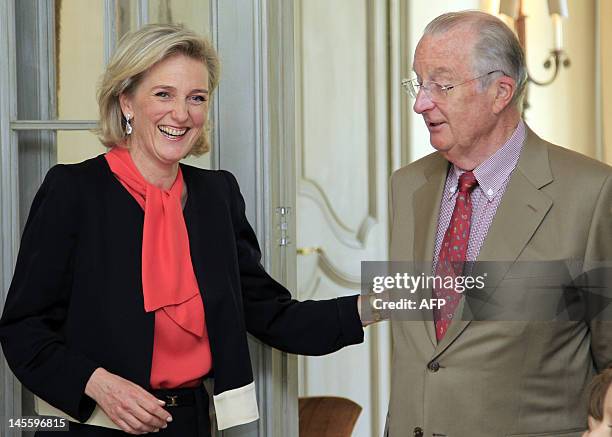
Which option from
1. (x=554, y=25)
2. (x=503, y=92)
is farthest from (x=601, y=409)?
(x=554, y=25)

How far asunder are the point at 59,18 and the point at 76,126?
25 centimetres

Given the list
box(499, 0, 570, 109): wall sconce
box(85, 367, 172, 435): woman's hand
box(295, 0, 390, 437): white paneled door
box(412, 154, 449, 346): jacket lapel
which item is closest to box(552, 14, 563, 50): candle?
box(499, 0, 570, 109): wall sconce

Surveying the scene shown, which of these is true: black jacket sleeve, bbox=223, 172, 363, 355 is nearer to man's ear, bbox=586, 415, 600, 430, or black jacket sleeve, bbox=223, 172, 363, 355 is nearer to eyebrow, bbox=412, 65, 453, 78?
eyebrow, bbox=412, 65, 453, 78

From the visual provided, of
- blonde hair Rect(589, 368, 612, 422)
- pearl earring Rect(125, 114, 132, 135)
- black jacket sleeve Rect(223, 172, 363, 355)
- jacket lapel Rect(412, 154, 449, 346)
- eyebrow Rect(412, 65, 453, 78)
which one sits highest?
eyebrow Rect(412, 65, 453, 78)

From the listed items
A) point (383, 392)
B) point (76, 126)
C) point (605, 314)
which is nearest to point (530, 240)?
point (605, 314)

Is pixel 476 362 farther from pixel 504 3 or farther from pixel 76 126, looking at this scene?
pixel 504 3

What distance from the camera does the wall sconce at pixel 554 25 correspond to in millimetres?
4262

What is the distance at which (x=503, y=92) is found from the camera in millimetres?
1872

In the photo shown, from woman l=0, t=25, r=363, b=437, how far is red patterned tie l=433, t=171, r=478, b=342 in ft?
1.38

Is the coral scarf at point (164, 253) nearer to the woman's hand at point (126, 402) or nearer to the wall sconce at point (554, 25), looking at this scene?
the woman's hand at point (126, 402)

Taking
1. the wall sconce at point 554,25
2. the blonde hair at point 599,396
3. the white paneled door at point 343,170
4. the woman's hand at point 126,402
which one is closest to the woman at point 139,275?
the woman's hand at point 126,402

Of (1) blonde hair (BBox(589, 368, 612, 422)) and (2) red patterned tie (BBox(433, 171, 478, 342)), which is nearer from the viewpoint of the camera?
(1) blonde hair (BBox(589, 368, 612, 422))

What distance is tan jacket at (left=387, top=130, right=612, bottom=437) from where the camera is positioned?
1748 mm

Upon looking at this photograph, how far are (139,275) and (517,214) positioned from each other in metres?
0.73
